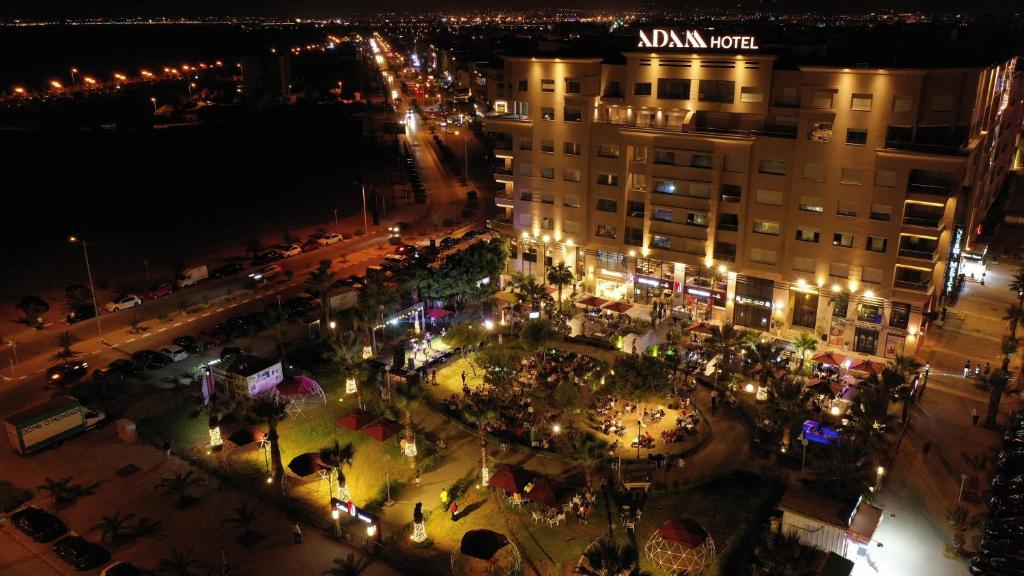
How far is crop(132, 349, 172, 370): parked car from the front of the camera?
54938 mm

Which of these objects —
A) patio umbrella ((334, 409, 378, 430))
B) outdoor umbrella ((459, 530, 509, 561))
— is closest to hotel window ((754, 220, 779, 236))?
patio umbrella ((334, 409, 378, 430))

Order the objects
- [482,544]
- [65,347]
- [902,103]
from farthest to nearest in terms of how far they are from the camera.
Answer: [65,347] < [902,103] < [482,544]

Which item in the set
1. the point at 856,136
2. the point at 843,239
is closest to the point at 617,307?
the point at 843,239

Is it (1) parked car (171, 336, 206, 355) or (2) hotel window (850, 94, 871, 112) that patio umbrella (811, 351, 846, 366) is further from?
(1) parked car (171, 336, 206, 355)

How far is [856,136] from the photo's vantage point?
54219mm

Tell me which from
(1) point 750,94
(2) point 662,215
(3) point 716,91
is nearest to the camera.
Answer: (1) point 750,94

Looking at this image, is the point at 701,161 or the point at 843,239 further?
the point at 701,161

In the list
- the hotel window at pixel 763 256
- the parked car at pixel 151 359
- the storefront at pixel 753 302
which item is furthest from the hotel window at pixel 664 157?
the parked car at pixel 151 359

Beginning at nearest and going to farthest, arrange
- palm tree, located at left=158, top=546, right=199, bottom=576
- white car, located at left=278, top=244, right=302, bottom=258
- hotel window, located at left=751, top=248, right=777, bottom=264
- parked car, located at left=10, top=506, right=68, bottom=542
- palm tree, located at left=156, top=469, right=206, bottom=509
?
palm tree, located at left=158, top=546, right=199, bottom=576
parked car, located at left=10, top=506, right=68, bottom=542
palm tree, located at left=156, top=469, right=206, bottom=509
hotel window, located at left=751, top=248, right=777, bottom=264
white car, located at left=278, top=244, right=302, bottom=258

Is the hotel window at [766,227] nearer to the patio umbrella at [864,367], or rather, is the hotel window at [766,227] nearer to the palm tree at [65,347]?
the patio umbrella at [864,367]

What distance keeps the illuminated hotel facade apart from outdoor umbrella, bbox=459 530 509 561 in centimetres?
3628

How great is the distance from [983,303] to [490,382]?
49487 mm

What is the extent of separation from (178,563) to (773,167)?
163ft

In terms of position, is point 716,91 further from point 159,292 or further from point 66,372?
point 159,292
